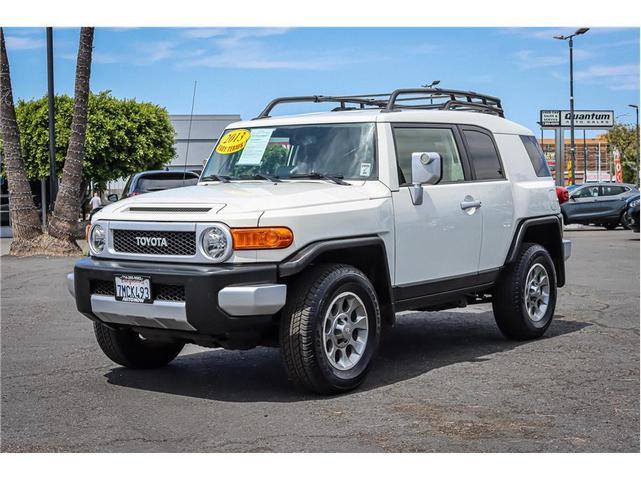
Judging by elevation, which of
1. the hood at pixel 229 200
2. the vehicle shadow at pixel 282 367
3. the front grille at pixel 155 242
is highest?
the hood at pixel 229 200

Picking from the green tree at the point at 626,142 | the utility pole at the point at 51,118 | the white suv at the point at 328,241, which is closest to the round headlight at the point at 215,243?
the white suv at the point at 328,241

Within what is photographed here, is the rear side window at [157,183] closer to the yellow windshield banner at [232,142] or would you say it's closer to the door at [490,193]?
the yellow windshield banner at [232,142]

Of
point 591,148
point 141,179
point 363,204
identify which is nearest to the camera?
point 363,204

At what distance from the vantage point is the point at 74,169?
20078 millimetres

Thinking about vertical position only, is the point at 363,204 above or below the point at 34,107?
below

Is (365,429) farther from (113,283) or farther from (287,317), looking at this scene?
(113,283)

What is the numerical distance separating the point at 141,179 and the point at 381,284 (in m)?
14.3

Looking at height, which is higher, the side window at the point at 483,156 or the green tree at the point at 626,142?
the green tree at the point at 626,142

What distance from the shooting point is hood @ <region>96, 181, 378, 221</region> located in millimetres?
6227

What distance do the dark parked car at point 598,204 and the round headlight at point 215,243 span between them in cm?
2592

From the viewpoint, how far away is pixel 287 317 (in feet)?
20.4

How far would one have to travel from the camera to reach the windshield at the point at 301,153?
23.6 feet

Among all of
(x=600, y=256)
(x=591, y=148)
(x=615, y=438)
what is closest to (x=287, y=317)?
(x=615, y=438)

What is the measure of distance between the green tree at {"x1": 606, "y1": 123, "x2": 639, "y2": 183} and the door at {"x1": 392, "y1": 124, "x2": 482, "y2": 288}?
69.1 meters
